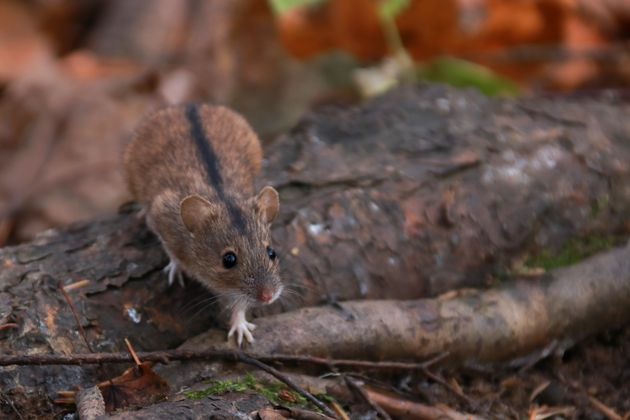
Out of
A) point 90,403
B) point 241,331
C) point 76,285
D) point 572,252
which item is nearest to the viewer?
point 90,403

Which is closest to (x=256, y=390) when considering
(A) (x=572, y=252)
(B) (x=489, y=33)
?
(A) (x=572, y=252)

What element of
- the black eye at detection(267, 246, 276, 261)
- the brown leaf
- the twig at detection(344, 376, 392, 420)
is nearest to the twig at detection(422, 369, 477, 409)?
the twig at detection(344, 376, 392, 420)

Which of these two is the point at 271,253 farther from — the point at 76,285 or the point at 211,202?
the point at 76,285

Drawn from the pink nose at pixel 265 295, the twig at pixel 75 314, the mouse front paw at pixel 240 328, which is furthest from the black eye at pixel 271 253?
the twig at pixel 75 314

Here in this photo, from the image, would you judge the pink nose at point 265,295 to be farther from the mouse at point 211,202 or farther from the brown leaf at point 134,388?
the brown leaf at point 134,388

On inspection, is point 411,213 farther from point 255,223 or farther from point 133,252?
point 133,252

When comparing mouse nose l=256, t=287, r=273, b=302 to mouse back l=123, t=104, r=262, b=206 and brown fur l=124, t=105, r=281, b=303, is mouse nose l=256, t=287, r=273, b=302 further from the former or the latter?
mouse back l=123, t=104, r=262, b=206

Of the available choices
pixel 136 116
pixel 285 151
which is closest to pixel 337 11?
pixel 136 116
